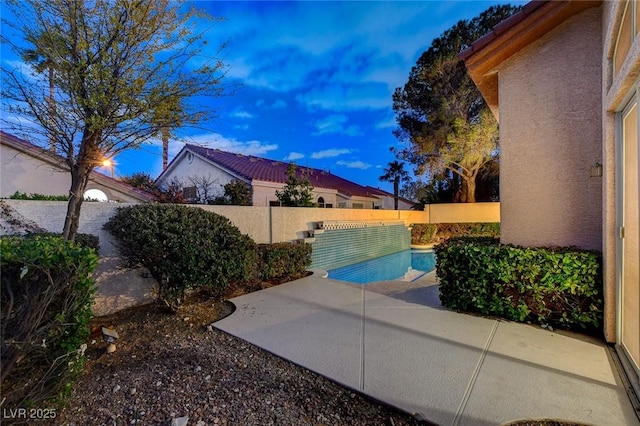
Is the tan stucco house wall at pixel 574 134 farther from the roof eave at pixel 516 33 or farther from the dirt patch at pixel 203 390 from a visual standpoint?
the dirt patch at pixel 203 390

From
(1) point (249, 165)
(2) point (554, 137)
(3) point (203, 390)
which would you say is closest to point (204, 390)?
(3) point (203, 390)

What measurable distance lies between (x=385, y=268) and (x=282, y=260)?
6.33 m

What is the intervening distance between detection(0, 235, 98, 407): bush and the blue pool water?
814 cm

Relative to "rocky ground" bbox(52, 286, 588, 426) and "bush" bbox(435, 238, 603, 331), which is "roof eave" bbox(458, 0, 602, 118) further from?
"rocky ground" bbox(52, 286, 588, 426)

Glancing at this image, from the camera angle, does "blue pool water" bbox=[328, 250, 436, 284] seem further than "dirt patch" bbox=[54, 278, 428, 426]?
Yes

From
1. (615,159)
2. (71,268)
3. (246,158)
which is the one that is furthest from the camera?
(246,158)

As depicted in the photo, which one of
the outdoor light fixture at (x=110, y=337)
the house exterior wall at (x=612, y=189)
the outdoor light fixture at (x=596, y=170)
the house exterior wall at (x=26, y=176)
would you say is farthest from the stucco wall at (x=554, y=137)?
→ the house exterior wall at (x=26, y=176)

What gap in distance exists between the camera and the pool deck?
2.48 m

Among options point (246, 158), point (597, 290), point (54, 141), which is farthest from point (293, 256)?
point (246, 158)

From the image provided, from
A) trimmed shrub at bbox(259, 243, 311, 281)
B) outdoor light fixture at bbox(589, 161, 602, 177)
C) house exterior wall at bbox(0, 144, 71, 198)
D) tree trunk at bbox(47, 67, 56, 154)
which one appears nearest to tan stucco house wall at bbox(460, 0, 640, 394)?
outdoor light fixture at bbox(589, 161, 602, 177)

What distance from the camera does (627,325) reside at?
3271mm

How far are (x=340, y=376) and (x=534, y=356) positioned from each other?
2.38m

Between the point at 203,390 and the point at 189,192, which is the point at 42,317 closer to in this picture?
the point at 203,390

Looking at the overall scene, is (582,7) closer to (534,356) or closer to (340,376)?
(534,356)
